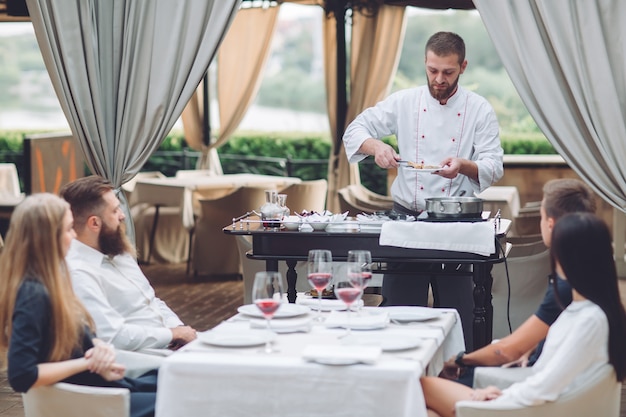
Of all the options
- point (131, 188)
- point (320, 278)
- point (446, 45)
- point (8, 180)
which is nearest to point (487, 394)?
point (320, 278)

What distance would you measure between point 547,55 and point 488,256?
95 cm

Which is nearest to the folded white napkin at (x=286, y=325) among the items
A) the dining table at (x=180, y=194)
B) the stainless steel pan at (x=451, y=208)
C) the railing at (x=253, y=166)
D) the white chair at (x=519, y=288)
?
the stainless steel pan at (x=451, y=208)

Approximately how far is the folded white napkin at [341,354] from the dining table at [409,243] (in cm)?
150

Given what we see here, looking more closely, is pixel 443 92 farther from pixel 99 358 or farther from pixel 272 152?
pixel 272 152

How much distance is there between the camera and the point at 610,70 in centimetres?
494

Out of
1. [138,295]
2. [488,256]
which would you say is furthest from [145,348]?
[488,256]

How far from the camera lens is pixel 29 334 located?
3.41m

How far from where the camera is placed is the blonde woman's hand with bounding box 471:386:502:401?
11.5ft

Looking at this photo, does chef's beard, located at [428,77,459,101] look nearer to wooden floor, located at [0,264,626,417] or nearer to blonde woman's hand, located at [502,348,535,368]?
blonde woman's hand, located at [502,348,535,368]

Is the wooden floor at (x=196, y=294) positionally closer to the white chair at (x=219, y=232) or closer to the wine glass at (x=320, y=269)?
the white chair at (x=219, y=232)

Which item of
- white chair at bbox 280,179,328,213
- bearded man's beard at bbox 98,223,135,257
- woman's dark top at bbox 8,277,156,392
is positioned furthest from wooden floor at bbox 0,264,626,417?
woman's dark top at bbox 8,277,156,392

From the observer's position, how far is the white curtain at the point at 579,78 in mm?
4930

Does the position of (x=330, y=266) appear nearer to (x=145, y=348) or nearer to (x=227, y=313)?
(x=145, y=348)

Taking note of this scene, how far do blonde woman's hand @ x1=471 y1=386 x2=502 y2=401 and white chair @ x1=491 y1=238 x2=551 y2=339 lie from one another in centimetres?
278
